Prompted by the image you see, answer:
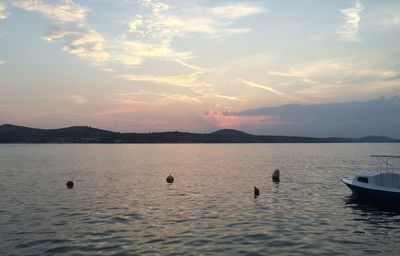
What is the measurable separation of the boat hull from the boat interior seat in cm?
143

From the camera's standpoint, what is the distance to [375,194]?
38.3m

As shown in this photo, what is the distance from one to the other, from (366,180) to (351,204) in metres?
4.06

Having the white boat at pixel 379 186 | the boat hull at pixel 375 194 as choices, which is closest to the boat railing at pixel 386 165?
the white boat at pixel 379 186

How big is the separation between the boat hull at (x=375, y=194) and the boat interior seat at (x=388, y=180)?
1432 mm

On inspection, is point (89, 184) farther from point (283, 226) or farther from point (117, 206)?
point (283, 226)

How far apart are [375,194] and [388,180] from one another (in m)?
2.28

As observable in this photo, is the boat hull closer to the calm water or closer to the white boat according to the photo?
the white boat

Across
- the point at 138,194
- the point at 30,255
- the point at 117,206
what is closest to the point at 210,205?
the point at 117,206

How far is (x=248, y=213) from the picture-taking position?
32219 millimetres

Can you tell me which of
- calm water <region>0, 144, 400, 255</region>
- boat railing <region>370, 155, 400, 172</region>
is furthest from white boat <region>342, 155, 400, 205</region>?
calm water <region>0, 144, 400, 255</region>

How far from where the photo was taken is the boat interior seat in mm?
39000

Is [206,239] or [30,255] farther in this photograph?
[206,239]

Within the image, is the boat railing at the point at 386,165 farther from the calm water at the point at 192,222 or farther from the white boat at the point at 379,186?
the calm water at the point at 192,222

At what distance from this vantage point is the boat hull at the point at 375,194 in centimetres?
3641
